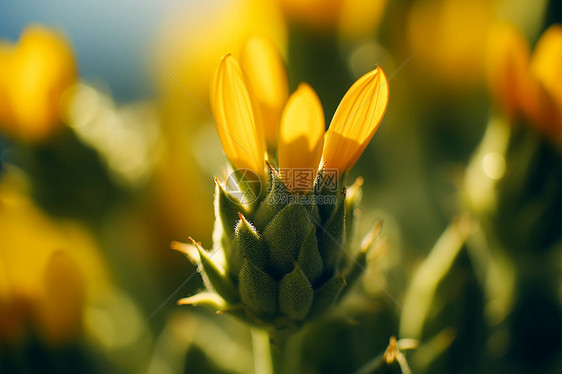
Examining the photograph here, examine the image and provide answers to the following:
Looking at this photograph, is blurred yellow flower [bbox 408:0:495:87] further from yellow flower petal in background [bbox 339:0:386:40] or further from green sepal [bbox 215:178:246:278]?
green sepal [bbox 215:178:246:278]

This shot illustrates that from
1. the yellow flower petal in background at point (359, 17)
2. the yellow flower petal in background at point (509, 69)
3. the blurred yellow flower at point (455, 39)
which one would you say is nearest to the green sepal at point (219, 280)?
the yellow flower petal in background at point (509, 69)

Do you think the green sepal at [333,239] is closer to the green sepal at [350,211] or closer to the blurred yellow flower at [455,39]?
the green sepal at [350,211]

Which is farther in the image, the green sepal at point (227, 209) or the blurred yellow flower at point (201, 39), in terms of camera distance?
the blurred yellow flower at point (201, 39)

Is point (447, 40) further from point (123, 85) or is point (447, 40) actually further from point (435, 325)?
point (123, 85)

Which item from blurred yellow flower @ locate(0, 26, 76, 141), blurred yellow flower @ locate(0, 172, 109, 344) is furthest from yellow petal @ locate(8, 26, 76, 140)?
blurred yellow flower @ locate(0, 172, 109, 344)

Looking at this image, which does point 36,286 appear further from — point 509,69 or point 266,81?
point 509,69

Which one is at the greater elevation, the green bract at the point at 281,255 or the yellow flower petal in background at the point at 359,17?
the yellow flower petal in background at the point at 359,17

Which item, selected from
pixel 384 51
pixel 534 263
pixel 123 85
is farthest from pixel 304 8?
pixel 123 85
